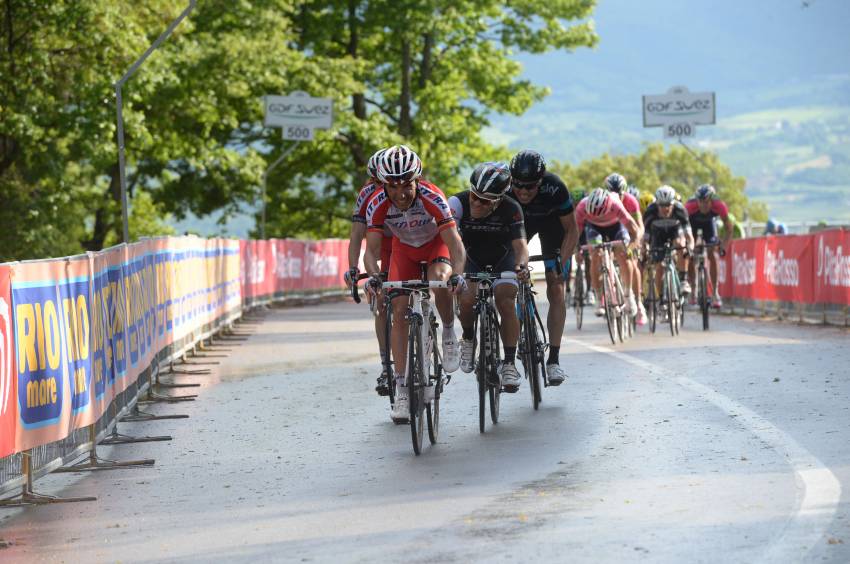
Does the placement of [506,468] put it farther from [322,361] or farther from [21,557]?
[322,361]

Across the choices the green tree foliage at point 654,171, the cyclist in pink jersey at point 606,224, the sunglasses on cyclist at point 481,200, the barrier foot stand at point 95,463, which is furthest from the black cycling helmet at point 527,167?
the green tree foliage at point 654,171

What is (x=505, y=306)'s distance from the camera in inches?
447

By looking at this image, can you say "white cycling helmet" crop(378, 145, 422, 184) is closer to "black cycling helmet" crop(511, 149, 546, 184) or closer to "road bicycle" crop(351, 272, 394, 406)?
"road bicycle" crop(351, 272, 394, 406)

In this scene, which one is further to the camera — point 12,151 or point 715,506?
point 12,151

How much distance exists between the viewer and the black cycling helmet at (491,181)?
10.9 metres

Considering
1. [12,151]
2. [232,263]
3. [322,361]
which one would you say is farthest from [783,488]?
[12,151]

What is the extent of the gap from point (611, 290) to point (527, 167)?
21.6ft

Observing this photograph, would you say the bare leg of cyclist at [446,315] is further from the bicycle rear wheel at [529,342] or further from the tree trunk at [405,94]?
the tree trunk at [405,94]

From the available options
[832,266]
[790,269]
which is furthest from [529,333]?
[790,269]

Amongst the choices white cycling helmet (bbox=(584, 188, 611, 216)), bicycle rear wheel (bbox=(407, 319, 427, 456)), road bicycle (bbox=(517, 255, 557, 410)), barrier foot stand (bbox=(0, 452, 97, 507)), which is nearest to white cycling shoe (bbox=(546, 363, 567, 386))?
road bicycle (bbox=(517, 255, 557, 410))

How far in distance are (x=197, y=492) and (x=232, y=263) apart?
17.3m

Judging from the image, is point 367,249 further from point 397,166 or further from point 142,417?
point 142,417

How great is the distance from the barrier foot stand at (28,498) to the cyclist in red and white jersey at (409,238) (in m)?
2.18

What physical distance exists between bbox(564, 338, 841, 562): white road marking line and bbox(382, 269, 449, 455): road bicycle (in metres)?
2.02
